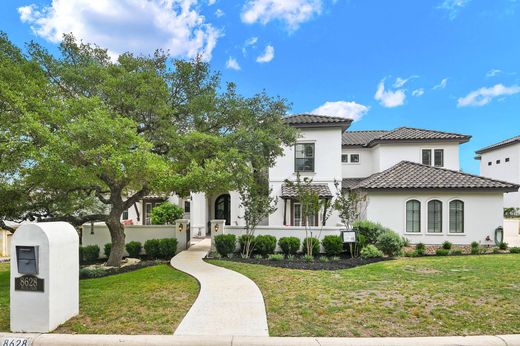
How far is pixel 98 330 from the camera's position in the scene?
501 centimetres

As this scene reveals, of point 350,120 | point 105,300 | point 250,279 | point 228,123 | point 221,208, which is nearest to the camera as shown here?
point 105,300

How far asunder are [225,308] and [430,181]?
14.2 metres

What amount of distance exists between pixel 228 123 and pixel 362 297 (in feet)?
27.6

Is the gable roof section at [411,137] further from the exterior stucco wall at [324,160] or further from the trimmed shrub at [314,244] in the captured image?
the trimmed shrub at [314,244]

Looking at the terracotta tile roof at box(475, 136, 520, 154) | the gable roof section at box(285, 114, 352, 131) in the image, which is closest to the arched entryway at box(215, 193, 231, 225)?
the gable roof section at box(285, 114, 352, 131)

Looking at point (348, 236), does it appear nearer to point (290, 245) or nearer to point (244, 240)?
point (290, 245)

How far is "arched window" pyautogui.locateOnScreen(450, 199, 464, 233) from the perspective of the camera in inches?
626

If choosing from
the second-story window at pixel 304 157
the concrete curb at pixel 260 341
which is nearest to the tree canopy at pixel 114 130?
the concrete curb at pixel 260 341

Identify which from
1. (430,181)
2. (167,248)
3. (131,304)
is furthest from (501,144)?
(131,304)

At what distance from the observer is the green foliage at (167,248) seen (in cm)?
1380

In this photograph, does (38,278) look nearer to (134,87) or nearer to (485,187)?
(134,87)

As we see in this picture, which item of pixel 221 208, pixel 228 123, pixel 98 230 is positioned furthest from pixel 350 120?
pixel 98 230

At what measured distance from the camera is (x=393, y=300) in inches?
253

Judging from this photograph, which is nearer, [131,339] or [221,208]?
[131,339]
